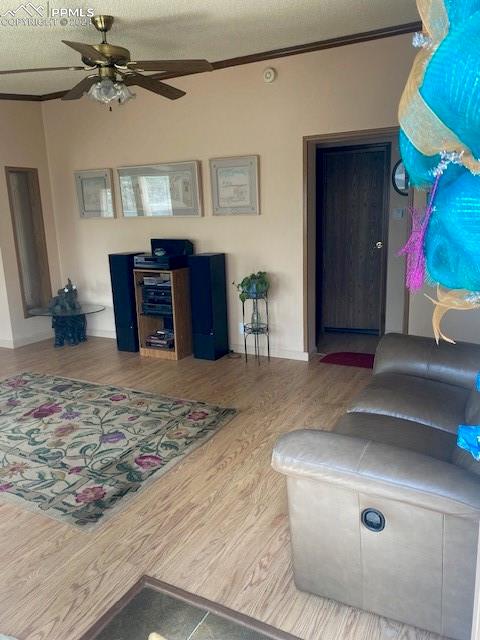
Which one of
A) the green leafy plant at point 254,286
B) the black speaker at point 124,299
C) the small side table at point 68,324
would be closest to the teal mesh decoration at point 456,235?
the green leafy plant at point 254,286

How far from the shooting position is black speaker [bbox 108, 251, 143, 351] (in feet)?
15.6

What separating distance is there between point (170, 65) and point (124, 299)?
2596 mm

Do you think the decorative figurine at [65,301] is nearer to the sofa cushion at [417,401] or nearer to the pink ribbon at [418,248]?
the sofa cushion at [417,401]

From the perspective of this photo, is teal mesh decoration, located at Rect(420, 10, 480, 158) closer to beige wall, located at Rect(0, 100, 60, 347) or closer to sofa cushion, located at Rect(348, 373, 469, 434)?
sofa cushion, located at Rect(348, 373, 469, 434)

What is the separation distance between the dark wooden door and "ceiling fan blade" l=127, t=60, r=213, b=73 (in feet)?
8.86

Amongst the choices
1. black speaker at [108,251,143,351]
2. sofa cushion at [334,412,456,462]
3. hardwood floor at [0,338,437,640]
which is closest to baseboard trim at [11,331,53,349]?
black speaker at [108,251,143,351]

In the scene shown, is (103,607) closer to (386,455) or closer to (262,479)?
(262,479)

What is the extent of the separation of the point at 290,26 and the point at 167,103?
161cm

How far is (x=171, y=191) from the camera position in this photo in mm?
4730

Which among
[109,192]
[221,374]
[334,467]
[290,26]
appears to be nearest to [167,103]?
[109,192]

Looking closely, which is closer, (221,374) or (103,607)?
(103,607)

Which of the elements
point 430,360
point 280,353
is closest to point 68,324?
point 280,353

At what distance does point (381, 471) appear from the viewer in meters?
1.45

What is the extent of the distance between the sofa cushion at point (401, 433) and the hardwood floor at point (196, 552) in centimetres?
55
